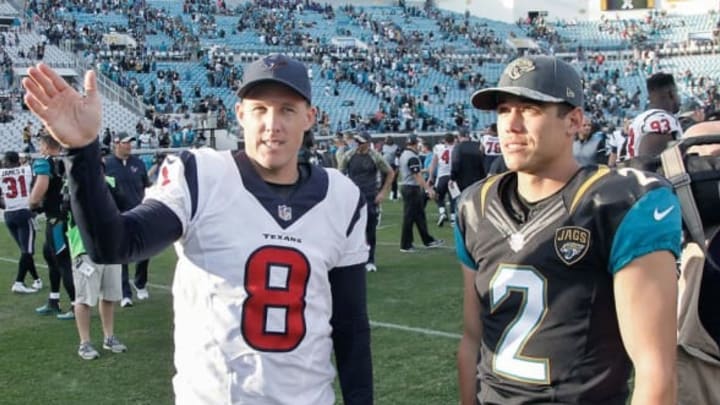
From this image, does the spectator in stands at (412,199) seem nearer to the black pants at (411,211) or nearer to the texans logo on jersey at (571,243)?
the black pants at (411,211)

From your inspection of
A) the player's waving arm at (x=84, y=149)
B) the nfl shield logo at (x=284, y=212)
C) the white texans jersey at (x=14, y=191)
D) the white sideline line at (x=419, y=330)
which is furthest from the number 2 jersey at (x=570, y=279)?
the white texans jersey at (x=14, y=191)

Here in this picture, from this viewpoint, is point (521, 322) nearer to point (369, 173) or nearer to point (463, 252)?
point (463, 252)

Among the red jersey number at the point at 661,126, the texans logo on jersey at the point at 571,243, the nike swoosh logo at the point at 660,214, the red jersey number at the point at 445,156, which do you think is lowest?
the red jersey number at the point at 445,156

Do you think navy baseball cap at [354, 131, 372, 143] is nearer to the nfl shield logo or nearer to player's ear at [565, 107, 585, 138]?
the nfl shield logo

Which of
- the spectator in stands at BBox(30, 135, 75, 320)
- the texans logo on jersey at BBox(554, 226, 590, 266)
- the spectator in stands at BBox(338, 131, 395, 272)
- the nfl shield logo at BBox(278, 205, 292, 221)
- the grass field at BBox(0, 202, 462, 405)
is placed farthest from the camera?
the spectator in stands at BBox(338, 131, 395, 272)

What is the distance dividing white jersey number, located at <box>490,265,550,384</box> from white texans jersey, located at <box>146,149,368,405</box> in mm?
580

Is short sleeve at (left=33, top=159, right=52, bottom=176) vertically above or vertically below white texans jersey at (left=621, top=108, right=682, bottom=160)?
below

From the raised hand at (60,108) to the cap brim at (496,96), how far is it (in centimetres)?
113

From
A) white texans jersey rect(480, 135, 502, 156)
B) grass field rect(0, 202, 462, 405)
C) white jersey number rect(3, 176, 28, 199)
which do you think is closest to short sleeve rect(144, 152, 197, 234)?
grass field rect(0, 202, 462, 405)

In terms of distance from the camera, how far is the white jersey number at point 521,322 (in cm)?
239

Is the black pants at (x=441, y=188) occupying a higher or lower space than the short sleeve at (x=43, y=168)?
lower

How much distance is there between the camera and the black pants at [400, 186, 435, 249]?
12586 mm

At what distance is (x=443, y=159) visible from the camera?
15.1 meters

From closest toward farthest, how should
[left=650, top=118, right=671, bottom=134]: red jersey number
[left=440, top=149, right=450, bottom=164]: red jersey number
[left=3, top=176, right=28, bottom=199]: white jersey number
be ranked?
[left=650, top=118, right=671, bottom=134]: red jersey number → [left=3, top=176, right=28, bottom=199]: white jersey number → [left=440, top=149, right=450, bottom=164]: red jersey number
